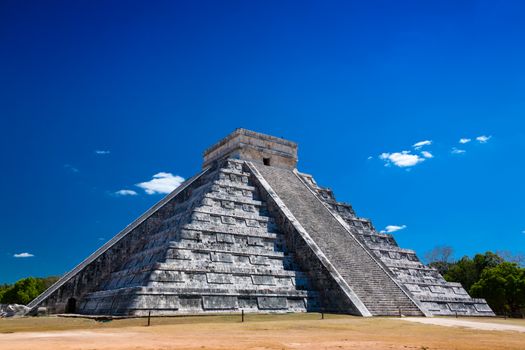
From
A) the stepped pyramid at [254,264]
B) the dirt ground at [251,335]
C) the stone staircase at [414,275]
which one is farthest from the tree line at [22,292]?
the dirt ground at [251,335]

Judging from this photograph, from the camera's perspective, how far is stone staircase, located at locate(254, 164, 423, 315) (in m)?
15.9

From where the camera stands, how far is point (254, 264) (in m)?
16.0

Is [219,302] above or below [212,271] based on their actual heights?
below

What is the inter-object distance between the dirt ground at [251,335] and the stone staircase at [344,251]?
2680 millimetres

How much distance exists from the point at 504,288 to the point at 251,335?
23.1 meters

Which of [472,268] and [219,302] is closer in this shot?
[219,302]

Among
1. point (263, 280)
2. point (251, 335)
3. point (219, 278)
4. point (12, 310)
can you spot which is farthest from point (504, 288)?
point (12, 310)

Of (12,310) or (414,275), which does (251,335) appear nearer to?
(12,310)

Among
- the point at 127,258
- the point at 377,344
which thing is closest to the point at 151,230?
the point at 127,258

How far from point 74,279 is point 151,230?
4.27 m

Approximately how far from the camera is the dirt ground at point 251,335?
723 centimetres

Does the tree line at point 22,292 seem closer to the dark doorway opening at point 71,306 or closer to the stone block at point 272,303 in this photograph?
the dark doorway opening at point 71,306

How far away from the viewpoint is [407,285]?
1859 cm

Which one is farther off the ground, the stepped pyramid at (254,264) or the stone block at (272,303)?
the stepped pyramid at (254,264)
